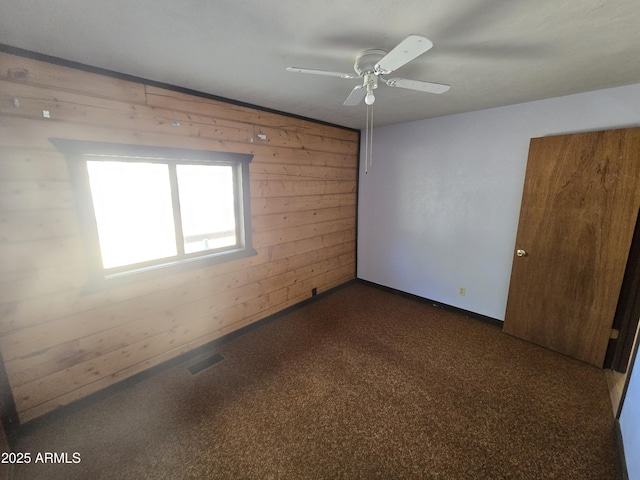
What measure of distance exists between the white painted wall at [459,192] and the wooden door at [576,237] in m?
0.18

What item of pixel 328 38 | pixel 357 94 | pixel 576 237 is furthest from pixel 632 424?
pixel 328 38

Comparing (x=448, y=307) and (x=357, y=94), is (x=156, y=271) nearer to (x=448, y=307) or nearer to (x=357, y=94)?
(x=357, y=94)

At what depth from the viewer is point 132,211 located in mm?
2119

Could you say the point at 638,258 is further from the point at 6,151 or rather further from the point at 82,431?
the point at 6,151

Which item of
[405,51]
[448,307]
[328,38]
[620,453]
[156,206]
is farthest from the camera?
[448,307]

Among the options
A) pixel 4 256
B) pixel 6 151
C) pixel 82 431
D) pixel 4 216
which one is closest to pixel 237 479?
pixel 82 431

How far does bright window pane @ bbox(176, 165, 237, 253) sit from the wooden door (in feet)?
9.74

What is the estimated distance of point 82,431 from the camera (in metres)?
1.75

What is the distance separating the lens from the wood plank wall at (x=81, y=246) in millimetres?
1595

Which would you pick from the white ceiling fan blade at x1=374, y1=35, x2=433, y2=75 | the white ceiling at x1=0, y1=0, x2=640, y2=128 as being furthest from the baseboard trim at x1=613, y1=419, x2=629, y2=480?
the white ceiling fan blade at x1=374, y1=35, x2=433, y2=75

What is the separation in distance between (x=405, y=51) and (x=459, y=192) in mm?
2311

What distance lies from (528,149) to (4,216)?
412cm

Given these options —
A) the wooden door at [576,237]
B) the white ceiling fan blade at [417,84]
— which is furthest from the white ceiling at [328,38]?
the wooden door at [576,237]

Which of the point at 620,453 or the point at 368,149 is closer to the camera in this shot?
the point at 620,453
